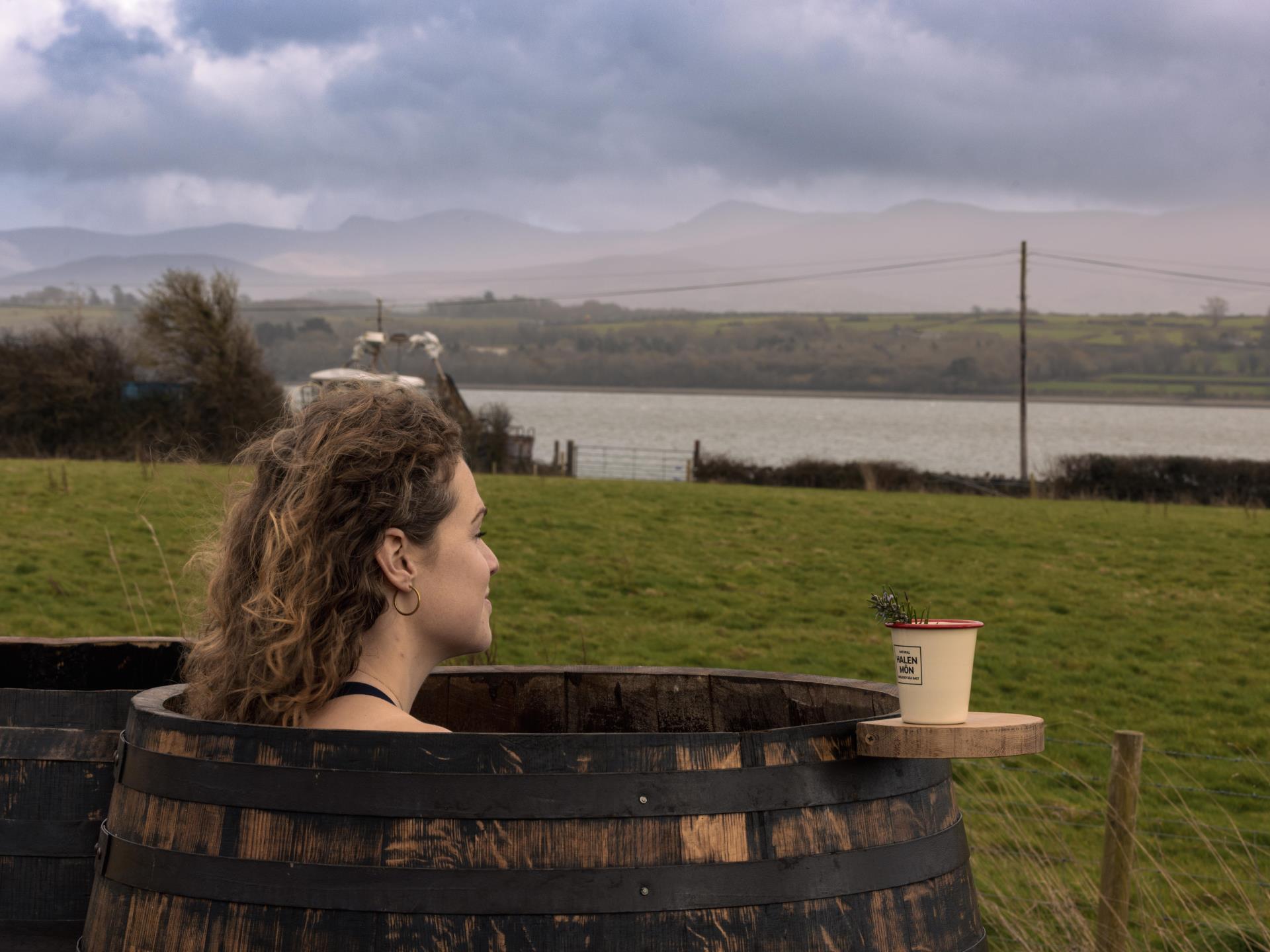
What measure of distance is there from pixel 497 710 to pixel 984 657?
12.0 meters

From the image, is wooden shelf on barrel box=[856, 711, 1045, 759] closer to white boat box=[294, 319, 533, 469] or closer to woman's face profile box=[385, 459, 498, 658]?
woman's face profile box=[385, 459, 498, 658]

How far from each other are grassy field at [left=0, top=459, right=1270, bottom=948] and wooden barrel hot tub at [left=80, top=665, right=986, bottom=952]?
3.02 m

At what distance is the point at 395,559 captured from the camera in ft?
6.88

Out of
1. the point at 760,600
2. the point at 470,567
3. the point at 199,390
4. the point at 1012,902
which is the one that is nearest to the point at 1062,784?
the point at 1012,902

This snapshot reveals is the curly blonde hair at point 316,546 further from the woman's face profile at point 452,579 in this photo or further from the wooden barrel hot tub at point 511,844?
the wooden barrel hot tub at point 511,844

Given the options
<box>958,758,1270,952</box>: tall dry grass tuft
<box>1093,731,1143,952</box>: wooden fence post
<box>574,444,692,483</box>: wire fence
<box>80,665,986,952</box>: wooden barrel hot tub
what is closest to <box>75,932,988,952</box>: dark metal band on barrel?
<box>80,665,986,952</box>: wooden barrel hot tub

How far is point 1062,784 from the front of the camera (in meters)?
9.84

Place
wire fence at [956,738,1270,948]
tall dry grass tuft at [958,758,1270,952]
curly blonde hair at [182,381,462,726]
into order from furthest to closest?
1. wire fence at [956,738,1270,948]
2. tall dry grass tuft at [958,758,1270,952]
3. curly blonde hair at [182,381,462,726]

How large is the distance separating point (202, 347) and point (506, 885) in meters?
41.0

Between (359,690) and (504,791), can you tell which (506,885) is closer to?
(504,791)

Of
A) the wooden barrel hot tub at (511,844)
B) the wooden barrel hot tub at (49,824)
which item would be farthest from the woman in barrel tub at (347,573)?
the wooden barrel hot tub at (49,824)

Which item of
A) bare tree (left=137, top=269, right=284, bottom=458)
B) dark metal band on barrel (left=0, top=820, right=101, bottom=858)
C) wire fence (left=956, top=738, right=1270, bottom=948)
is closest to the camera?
dark metal band on barrel (left=0, top=820, right=101, bottom=858)

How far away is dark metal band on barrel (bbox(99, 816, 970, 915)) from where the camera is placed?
1.72 metres

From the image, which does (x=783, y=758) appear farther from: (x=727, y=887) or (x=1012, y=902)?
(x=1012, y=902)
